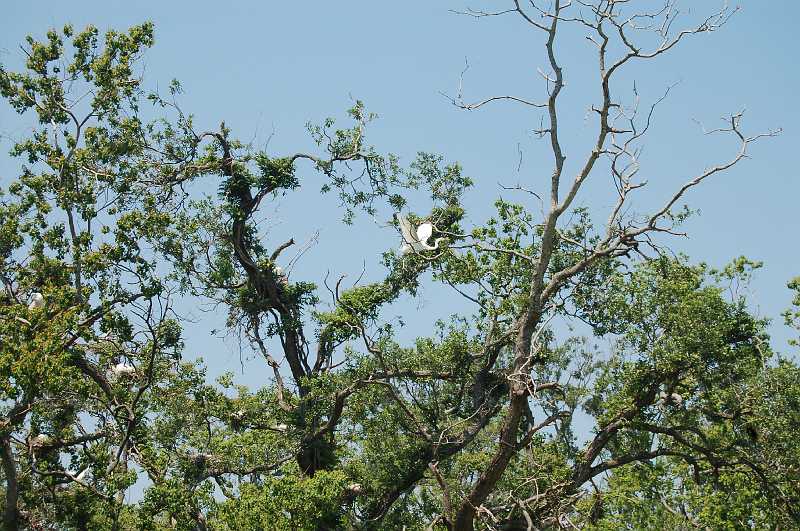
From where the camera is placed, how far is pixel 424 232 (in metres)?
14.3

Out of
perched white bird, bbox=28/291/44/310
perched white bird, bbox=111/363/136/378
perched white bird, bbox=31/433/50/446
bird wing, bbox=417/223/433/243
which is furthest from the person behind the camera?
perched white bird, bbox=111/363/136/378

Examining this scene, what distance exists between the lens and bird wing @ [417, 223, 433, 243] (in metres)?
14.3

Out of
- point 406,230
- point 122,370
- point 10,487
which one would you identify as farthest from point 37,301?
point 406,230

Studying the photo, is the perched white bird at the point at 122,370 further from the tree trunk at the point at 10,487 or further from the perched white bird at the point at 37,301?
the tree trunk at the point at 10,487

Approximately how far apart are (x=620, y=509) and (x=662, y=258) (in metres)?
5.26

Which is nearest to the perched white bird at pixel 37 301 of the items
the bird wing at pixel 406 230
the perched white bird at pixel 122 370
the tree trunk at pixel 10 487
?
the perched white bird at pixel 122 370

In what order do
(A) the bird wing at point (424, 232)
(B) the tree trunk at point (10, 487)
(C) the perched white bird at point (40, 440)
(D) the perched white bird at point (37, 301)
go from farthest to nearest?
(C) the perched white bird at point (40, 440)
(A) the bird wing at point (424, 232)
(D) the perched white bird at point (37, 301)
(B) the tree trunk at point (10, 487)

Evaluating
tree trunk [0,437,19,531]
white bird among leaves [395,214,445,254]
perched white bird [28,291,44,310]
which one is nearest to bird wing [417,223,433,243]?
white bird among leaves [395,214,445,254]

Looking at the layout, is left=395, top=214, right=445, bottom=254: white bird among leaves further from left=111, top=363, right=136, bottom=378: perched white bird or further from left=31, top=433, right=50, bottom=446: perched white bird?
left=31, top=433, right=50, bottom=446: perched white bird

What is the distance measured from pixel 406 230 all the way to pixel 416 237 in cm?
28

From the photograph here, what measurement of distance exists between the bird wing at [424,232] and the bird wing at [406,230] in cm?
13

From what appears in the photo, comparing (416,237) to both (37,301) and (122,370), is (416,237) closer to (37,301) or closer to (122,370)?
(122,370)

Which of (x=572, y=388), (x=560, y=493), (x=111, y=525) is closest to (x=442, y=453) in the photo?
(x=560, y=493)

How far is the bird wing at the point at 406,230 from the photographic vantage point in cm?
1456
